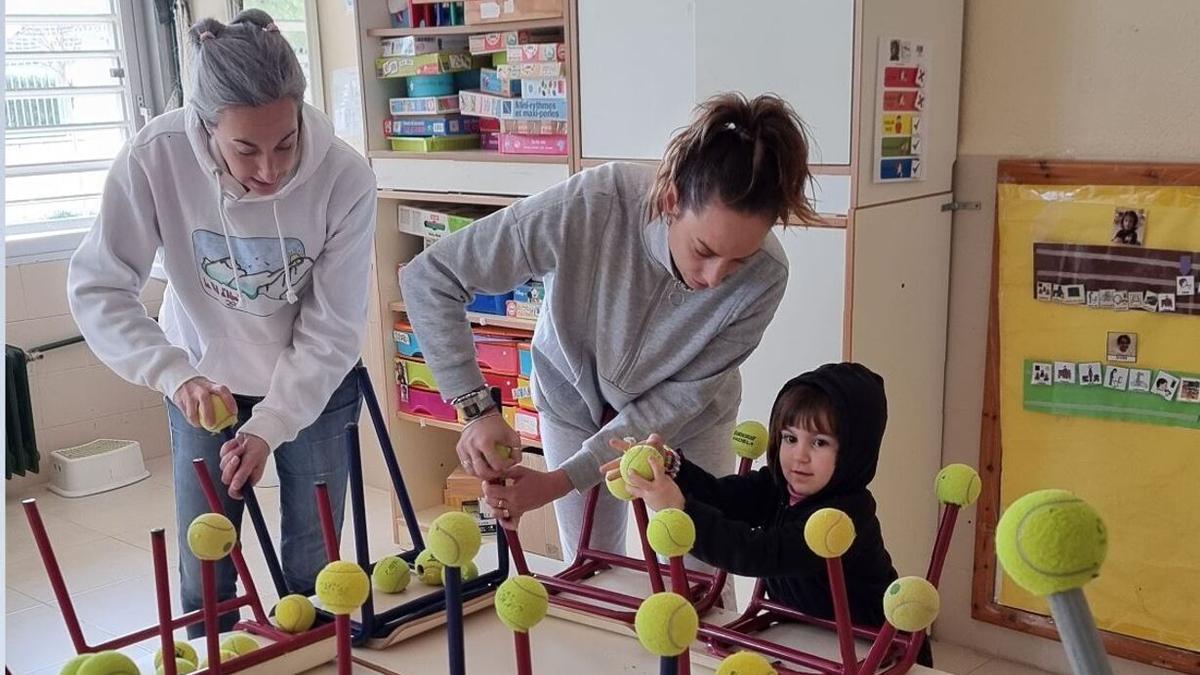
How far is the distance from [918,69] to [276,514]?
248cm

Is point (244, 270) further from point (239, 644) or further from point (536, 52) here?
point (536, 52)

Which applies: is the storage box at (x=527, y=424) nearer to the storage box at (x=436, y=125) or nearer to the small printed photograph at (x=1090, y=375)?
the storage box at (x=436, y=125)

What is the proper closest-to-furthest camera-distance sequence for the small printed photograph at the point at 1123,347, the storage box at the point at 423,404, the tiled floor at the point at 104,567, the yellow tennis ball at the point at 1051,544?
the yellow tennis ball at the point at 1051,544
the small printed photograph at the point at 1123,347
the tiled floor at the point at 104,567
the storage box at the point at 423,404

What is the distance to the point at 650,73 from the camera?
250 centimetres

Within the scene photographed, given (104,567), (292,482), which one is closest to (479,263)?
(292,482)

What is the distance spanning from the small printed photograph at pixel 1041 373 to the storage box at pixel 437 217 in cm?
156

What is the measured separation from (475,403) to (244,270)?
484 mm

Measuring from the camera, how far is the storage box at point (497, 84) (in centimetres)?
293

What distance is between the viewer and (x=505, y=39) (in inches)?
114

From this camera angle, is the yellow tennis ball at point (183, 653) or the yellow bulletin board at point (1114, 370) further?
the yellow bulletin board at point (1114, 370)

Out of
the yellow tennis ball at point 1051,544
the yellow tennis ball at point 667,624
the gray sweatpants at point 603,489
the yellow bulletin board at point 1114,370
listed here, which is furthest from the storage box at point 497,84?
the yellow tennis ball at point 1051,544

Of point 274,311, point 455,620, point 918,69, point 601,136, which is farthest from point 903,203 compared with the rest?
point 455,620

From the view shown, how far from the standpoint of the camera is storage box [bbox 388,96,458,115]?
3.06 metres

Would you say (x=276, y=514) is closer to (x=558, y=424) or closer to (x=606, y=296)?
(x=558, y=424)
